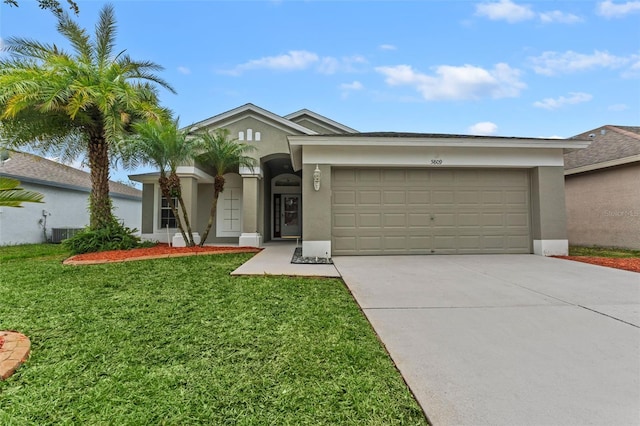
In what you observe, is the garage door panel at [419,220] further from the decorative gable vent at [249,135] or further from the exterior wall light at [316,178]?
the decorative gable vent at [249,135]

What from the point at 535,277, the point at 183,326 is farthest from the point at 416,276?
the point at 183,326

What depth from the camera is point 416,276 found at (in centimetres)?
581

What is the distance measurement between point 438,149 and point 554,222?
3.87 metres

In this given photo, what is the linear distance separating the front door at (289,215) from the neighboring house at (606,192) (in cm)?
1140

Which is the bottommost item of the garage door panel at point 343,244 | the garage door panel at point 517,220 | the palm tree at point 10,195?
the garage door panel at point 343,244

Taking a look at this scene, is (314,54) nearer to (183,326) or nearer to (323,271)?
(323,271)

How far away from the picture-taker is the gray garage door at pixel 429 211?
854 centimetres

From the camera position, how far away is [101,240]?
9203 mm

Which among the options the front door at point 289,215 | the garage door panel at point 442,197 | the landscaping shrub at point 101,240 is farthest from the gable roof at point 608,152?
the landscaping shrub at point 101,240

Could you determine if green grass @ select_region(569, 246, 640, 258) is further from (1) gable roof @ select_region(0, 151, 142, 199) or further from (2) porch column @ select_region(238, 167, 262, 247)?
(1) gable roof @ select_region(0, 151, 142, 199)

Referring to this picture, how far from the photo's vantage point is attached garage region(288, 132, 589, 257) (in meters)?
8.38

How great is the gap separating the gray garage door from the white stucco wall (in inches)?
384

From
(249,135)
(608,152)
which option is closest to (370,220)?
(249,135)

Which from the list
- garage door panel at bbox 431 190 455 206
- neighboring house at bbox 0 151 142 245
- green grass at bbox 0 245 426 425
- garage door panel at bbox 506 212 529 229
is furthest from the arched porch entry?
green grass at bbox 0 245 426 425
